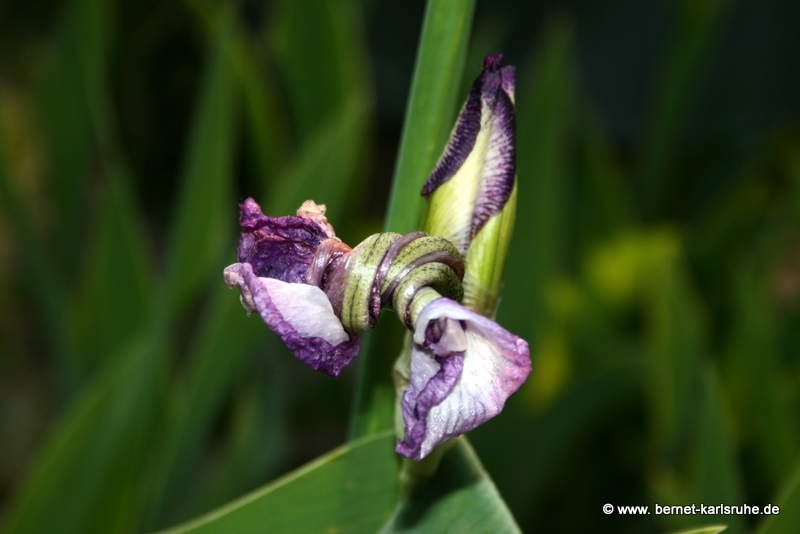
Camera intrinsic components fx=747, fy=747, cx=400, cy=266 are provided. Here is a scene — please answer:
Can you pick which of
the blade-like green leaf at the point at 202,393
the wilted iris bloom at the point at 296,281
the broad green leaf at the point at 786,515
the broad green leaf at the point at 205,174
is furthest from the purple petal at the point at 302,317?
the broad green leaf at the point at 205,174

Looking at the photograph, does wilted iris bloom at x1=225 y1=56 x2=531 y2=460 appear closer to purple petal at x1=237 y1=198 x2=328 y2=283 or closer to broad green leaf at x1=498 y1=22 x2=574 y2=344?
purple petal at x1=237 y1=198 x2=328 y2=283

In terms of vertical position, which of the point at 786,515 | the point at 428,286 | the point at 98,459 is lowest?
the point at 98,459

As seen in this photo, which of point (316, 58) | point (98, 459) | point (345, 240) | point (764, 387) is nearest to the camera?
point (98, 459)

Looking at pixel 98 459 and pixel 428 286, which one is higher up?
pixel 428 286

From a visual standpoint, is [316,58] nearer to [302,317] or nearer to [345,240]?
[345,240]

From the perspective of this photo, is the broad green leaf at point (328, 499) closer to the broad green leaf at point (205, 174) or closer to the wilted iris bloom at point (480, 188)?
the wilted iris bloom at point (480, 188)

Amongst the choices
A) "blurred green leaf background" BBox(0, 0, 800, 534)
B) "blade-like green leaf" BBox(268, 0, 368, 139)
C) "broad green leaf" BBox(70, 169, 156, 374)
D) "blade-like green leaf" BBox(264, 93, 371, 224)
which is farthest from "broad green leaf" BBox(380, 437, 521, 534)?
"blade-like green leaf" BBox(268, 0, 368, 139)

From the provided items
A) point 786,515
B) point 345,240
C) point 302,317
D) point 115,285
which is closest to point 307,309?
point 302,317

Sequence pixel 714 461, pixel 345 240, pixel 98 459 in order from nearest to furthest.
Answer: pixel 714 461
pixel 98 459
pixel 345 240
